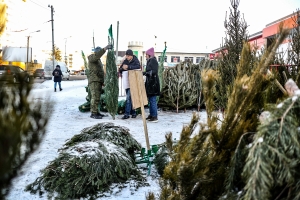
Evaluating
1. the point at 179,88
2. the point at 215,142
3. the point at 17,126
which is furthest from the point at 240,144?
the point at 179,88

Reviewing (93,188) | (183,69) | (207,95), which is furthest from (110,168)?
(183,69)

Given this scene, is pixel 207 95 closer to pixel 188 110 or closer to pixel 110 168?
pixel 110 168

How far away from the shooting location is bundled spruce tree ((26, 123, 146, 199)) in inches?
109

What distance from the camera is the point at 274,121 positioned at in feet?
3.02

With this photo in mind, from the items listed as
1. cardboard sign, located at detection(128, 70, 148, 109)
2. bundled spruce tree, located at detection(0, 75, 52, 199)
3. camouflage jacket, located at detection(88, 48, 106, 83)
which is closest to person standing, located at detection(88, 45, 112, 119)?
camouflage jacket, located at detection(88, 48, 106, 83)

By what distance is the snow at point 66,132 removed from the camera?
41.2 inches

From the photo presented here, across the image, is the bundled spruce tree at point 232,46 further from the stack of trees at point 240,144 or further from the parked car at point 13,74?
the parked car at point 13,74

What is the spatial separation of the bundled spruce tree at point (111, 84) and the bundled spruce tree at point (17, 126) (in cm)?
576

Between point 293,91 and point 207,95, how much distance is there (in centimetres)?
34

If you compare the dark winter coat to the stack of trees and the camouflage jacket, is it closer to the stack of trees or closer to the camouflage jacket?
the camouflage jacket

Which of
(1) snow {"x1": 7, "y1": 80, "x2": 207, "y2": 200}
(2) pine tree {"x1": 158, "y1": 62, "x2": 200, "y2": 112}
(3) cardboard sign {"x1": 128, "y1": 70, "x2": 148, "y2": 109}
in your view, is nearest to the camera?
(1) snow {"x1": 7, "y1": 80, "x2": 207, "y2": 200}

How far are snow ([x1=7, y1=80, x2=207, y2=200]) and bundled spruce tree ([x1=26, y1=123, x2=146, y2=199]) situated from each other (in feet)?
0.31

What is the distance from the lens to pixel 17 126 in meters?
0.81

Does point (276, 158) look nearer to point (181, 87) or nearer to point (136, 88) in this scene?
point (136, 88)
